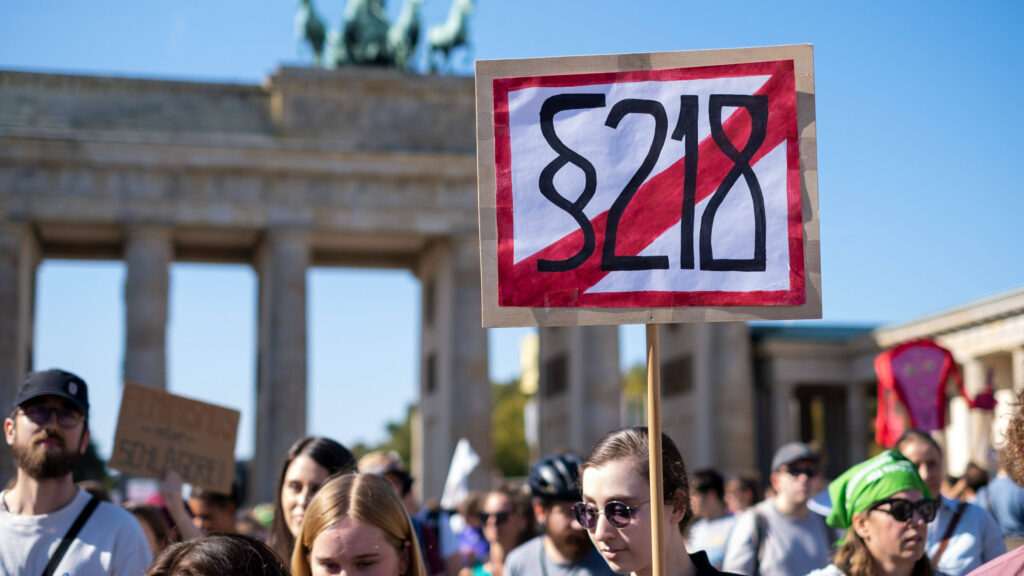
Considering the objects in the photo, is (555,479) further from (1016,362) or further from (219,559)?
(1016,362)

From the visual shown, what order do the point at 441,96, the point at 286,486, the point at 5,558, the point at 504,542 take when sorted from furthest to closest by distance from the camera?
the point at 441,96
the point at 504,542
the point at 286,486
the point at 5,558

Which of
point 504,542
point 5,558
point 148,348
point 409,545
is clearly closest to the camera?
point 409,545

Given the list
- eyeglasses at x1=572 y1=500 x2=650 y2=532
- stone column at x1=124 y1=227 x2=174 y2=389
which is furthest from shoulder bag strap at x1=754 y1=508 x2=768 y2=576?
stone column at x1=124 y1=227 x2=174 y2=389

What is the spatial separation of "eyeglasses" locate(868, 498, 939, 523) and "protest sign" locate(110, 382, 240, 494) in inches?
175

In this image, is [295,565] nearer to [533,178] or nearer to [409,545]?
[409,545]

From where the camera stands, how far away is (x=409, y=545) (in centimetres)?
523

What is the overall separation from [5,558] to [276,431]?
42988 mm

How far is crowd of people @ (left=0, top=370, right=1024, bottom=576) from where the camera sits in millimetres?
5055

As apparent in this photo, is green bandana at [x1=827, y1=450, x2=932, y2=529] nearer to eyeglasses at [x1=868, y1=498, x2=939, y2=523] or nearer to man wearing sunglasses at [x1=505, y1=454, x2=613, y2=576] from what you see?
eyeglasses at [x1=868, y1=498, x2=939, y2=523]

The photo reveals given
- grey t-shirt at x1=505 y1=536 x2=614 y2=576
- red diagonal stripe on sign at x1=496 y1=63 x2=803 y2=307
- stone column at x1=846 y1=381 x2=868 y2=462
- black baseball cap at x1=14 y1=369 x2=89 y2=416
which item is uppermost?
red diagonal stripe on sign at x1=496 y1=63 x2=803 y2=307

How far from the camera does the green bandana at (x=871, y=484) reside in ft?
21.8

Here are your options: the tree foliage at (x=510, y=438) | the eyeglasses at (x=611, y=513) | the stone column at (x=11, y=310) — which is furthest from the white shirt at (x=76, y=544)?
the tree foliage at (x=510, y=438)

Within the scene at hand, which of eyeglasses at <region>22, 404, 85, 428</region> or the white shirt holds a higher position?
eyeglasses at <region>22, 404, 85, 428</region>

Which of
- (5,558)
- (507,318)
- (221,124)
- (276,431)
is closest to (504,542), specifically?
(5,558)
